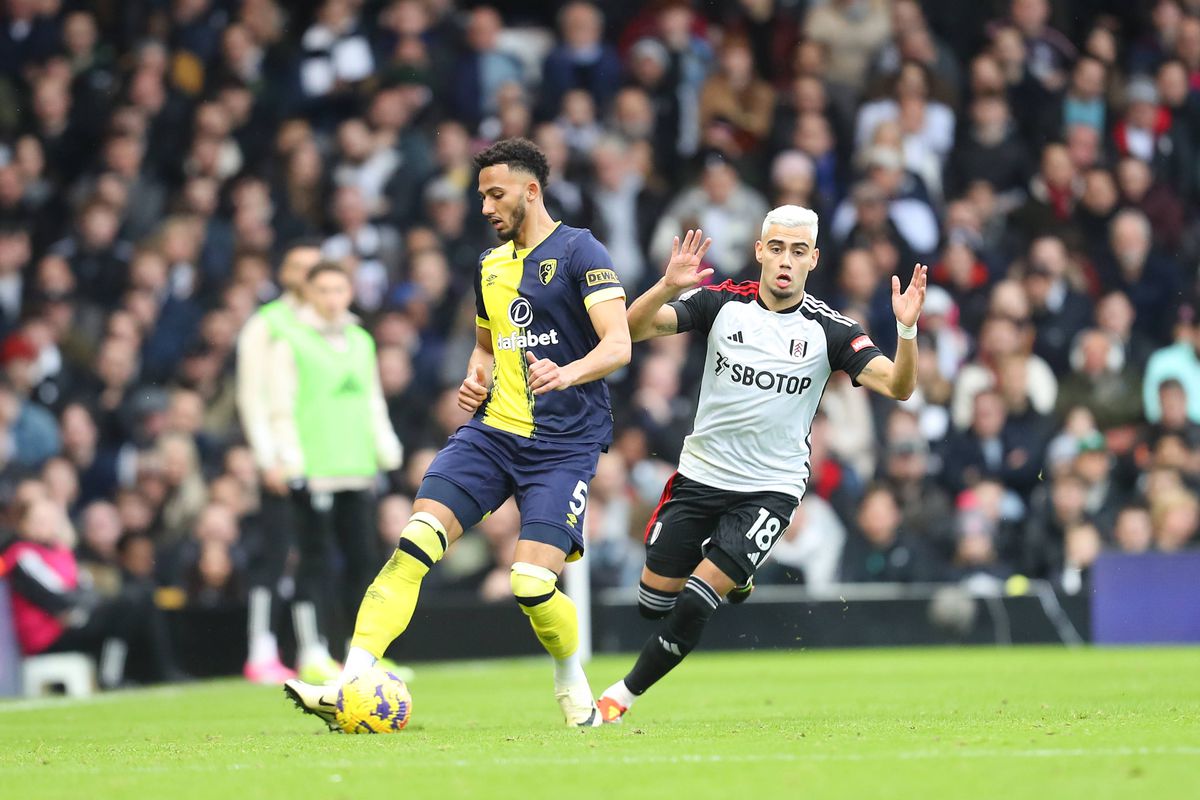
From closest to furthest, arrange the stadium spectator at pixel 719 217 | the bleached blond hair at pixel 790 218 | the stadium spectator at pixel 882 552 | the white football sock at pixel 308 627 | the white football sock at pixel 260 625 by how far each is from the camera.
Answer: the bleached blond hair at pixel 790 218, the white football sock at pixel 308 627, the white football sock at pixel 260 625, the stadium spectator at pixel 882 552, the stadium spectator at pixel 719 217

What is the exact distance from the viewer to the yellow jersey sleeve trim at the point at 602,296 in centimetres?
838

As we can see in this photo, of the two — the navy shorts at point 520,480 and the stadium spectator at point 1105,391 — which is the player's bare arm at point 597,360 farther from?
the stadium spectator at point 1105,391

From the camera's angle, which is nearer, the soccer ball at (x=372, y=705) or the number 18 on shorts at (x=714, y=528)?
the soccer ball at (x=372, y=705)

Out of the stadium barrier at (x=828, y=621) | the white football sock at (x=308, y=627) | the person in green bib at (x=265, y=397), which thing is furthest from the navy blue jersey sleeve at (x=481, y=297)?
the stadium barrier at (x=828, y=621)

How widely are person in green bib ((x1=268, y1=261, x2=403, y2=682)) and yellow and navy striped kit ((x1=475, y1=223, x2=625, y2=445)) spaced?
383cm

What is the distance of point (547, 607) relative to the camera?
833cm

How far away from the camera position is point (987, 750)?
6.95 m

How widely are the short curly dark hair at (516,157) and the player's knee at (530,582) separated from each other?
1.63 m

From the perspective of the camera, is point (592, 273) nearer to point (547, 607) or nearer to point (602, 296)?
point (602, 296)

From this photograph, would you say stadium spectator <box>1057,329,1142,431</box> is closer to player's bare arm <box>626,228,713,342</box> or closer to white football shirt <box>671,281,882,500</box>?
white football shirt <box>671,281,882,500</box>

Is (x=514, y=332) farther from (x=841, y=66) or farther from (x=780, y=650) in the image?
(x=841, y=66)

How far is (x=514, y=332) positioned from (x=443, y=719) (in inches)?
74.8

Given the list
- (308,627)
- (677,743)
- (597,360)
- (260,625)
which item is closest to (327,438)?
(308,627)

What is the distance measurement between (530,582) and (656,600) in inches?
44.8
